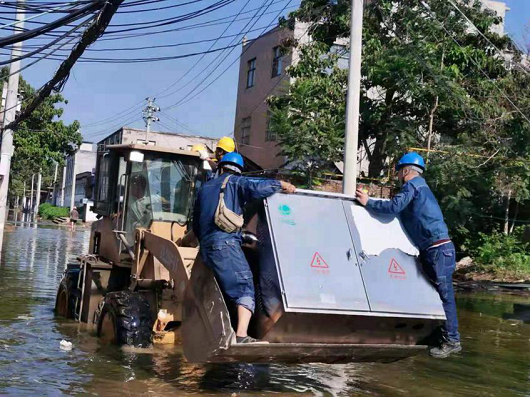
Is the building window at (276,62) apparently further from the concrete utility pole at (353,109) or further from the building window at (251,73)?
the concrete utility pole at (353,109)

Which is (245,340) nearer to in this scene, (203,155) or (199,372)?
(199,372)

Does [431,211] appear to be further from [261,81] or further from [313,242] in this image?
[261,81]

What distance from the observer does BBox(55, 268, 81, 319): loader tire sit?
10.4 m

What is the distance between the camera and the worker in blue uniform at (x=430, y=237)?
19.6 feet

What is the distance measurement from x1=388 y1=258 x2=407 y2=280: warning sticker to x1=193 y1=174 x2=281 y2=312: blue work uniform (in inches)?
49.8

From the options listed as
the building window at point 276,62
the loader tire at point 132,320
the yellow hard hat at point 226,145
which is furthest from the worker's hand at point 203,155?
the building window at point 276,62

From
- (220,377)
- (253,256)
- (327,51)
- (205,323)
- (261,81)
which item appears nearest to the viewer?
(205,323)

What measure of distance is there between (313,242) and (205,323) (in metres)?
1.19

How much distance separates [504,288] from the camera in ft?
63.5

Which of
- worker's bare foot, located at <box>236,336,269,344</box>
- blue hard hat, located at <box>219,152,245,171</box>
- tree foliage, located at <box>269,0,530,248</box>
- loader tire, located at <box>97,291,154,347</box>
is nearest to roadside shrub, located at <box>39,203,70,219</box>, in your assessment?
tree foliage, located at <box>269,0,530,248</box>

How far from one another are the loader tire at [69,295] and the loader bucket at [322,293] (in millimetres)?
4934

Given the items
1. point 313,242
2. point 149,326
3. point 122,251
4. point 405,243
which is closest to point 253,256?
point 313,242

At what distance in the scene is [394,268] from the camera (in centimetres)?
589

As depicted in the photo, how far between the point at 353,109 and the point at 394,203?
6.10 meters
